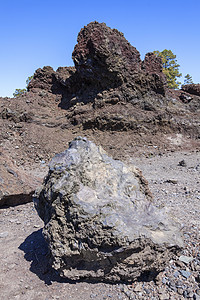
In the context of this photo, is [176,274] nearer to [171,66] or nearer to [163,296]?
[163,296]

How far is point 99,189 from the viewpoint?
9.41 ft

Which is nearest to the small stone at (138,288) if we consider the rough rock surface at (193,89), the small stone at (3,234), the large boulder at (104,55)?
the small stone at (3,234)

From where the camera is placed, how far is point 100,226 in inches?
96.3

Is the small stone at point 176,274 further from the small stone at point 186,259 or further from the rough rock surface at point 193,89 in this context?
the rough rock surface at point 193,89

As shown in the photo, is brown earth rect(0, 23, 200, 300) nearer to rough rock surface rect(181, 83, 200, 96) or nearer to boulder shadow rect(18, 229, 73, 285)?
rough rock surface rect(181, 83, 200, 96)

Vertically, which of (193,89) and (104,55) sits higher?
(104,55)

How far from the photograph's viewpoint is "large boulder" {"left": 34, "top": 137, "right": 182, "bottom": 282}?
2457mm

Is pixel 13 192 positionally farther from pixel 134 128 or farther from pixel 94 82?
pixel 94 82

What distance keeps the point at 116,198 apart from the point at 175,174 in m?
6.12

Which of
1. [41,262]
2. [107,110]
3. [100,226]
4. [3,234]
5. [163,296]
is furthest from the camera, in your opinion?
[107,110]

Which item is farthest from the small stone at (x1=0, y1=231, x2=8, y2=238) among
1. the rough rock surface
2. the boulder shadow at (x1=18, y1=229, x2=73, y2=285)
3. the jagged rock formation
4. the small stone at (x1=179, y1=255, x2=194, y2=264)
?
the rough rock surface

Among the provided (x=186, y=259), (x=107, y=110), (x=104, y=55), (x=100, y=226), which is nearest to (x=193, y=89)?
(x=107, y=110)

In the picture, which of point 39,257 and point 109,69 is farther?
point 109,69

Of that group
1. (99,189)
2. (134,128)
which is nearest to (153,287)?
(99,189)
